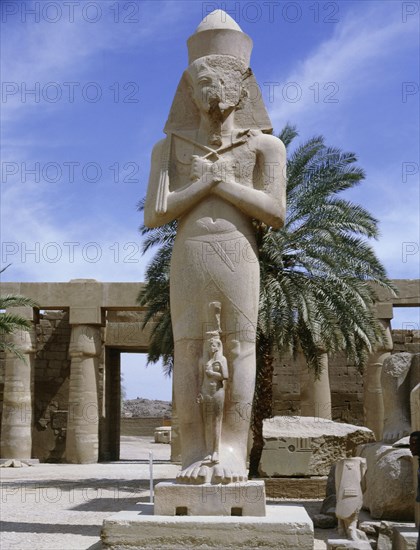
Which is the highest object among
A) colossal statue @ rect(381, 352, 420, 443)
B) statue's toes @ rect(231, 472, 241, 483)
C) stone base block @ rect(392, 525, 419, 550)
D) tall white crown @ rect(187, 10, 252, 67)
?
tall white crown @ rect(187, 10, 252, 67)

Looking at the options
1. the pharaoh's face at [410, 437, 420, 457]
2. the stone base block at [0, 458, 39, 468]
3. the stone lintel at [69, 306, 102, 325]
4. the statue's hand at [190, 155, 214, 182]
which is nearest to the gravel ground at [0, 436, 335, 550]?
the stone base block at [0, 458, 39, 468]

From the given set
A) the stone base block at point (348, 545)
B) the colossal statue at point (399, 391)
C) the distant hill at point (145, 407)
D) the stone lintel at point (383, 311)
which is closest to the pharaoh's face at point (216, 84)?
the stone base block at point (348, 545)

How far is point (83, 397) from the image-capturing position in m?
20.1

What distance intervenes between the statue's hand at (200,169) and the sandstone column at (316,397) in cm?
1403

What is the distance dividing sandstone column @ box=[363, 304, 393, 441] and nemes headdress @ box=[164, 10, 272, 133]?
49.5 ft

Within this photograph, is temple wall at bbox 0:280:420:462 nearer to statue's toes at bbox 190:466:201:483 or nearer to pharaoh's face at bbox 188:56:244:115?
pharaoh's face at bbox 188:56:244:115

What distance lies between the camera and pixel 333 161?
13.3 m

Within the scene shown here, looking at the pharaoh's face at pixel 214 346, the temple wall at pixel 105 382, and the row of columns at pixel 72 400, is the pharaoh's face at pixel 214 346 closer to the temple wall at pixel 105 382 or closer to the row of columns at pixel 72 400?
the row of columns at pixel 72 400

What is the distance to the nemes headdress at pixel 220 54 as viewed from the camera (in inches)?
200

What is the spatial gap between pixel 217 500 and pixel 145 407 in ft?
160

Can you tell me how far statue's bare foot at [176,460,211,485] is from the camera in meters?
4.46

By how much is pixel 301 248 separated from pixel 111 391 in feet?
43.0

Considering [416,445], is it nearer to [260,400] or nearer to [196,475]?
[196,475]

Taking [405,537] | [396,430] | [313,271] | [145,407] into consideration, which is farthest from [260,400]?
[145,407]
